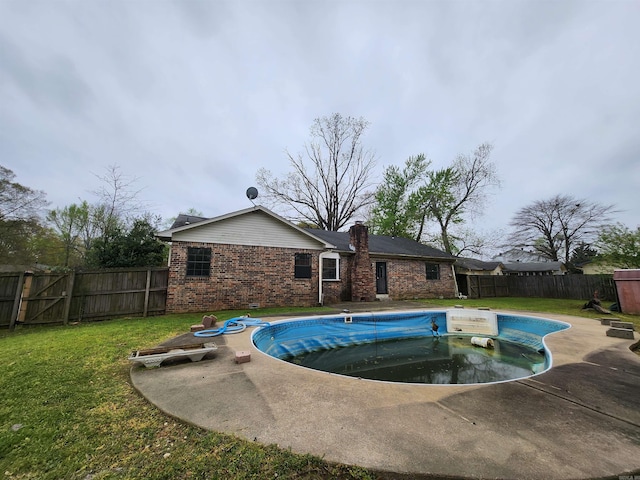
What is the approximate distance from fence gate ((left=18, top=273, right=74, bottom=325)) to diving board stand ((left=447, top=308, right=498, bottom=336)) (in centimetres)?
1285

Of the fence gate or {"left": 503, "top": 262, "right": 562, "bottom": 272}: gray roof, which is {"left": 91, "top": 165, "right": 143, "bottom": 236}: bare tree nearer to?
the fence gate

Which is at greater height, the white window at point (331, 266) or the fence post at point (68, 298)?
the white window at point (331, 266)

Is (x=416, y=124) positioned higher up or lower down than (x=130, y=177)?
higher up

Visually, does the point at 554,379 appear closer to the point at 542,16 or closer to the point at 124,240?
the point at 542,16

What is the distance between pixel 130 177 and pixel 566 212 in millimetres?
40687

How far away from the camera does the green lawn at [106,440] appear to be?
1.65 m

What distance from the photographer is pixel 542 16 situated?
7703 millimetres

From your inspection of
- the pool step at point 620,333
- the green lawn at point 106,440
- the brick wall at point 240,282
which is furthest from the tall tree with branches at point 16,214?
the pool step at point 620,333

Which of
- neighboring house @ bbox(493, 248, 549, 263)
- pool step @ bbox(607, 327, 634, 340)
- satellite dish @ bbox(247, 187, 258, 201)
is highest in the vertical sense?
satellite dish @ bbox(247, 187, 258, 201)

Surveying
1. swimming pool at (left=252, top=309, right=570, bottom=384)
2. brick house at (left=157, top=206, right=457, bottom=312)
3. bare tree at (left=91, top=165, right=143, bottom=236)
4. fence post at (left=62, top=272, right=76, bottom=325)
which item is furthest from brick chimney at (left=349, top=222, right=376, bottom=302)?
bare tree at (left=91, top=165, right=143, bottom=236)

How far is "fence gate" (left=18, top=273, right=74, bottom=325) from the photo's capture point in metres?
7.16

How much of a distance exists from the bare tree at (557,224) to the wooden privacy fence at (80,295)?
37262mm

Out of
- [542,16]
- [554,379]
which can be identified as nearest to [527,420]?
[554,379]

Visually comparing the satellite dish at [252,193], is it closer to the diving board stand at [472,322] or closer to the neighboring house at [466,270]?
the diving board stand at [472,322]
